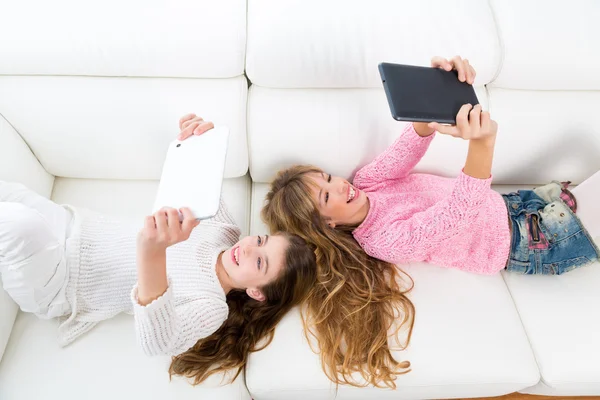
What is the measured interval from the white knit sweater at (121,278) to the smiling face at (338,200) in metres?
0.32

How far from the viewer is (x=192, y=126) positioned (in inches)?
47.2

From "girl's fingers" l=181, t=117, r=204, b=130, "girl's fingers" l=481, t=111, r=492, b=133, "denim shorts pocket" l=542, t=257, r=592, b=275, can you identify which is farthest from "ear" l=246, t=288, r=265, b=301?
"denim shorts pocket" l=542, t=257, r=592, b=275

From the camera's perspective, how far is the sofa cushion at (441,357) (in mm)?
1213

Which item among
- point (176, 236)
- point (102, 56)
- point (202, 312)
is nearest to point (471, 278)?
point (202, 312)

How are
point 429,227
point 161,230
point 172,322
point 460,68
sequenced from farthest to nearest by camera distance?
point 429,227
point 460,68
point 172,322
point 161,230

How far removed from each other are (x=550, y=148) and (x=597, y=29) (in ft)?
1.20

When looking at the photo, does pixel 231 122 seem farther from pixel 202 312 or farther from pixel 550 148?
pixel 550 148

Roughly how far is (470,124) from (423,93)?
0.13 meters

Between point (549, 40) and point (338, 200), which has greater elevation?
point (549, 40)

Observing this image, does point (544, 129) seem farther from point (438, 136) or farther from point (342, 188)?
point (342, 188)

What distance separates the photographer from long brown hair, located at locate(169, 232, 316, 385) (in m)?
1.22

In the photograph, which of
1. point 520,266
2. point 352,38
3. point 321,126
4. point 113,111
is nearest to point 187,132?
point 113,111

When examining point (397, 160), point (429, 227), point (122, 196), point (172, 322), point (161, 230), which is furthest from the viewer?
point (122, 196)

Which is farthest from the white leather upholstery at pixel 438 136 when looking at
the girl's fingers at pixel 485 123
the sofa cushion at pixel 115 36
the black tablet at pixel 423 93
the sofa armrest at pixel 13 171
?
the sofa armrest at pixel 13 171
